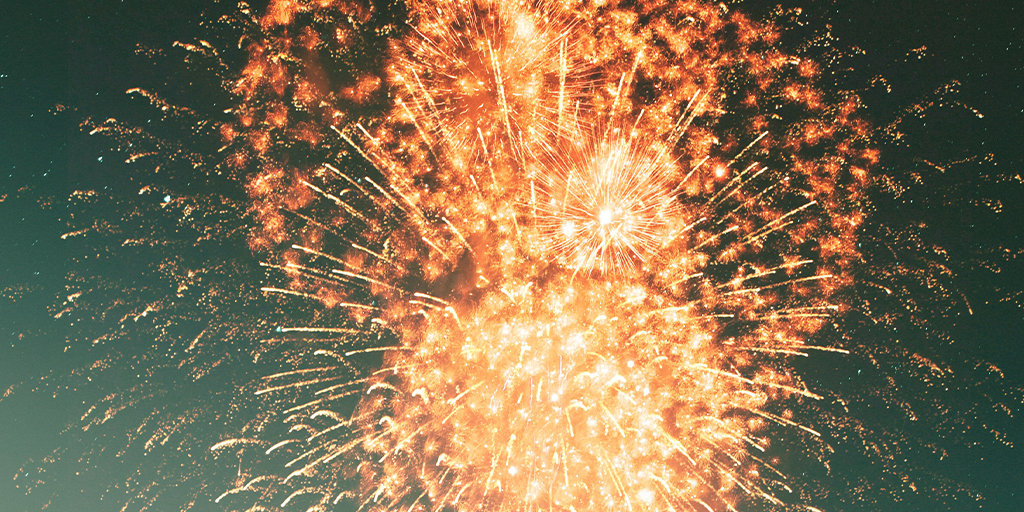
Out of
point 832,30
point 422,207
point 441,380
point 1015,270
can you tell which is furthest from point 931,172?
point 441,380

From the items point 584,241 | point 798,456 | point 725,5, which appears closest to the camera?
point 725,5

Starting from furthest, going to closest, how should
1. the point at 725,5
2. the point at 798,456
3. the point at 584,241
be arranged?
1. the point at 798,456
2. the point at 584,241
3. the point at 725,5

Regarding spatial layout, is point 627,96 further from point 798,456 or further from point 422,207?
point 798,456
